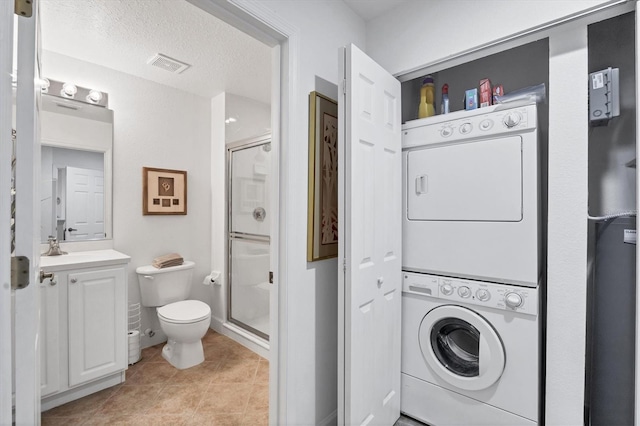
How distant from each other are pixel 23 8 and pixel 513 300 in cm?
204

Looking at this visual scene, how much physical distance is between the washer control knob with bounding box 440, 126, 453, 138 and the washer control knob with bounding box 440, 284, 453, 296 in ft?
2.68

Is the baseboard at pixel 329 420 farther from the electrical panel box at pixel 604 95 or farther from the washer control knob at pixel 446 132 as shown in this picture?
the electrical panel box at pixel 604 95

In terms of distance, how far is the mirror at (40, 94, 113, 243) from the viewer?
232 centimetres

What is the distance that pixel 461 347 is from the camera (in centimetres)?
186

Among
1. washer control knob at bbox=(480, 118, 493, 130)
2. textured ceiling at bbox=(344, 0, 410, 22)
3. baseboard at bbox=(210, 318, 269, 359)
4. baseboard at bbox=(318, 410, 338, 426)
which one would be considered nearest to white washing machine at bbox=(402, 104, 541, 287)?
washer control knob at bbox=(480, 118, 493, 130)

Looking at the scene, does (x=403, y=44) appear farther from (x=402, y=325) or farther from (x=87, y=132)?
(x=87, y=132)

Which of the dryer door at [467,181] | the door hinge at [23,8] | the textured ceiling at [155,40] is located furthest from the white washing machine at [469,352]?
the textured ceiling at [155,40]

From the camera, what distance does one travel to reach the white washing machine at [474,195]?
4.98ft

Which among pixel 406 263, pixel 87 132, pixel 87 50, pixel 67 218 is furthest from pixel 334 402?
pixel 87 50

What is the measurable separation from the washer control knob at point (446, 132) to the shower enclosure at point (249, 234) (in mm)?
1469

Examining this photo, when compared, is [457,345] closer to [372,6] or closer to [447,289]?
[447,289]

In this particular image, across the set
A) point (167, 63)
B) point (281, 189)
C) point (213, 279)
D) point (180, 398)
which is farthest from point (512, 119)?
point (213, 279)

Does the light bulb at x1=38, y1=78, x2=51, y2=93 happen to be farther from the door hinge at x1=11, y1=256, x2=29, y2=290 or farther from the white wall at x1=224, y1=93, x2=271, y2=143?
the door hinge at x1=11, y1=256, x2=29, y2=290

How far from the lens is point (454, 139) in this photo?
1.71 metres
